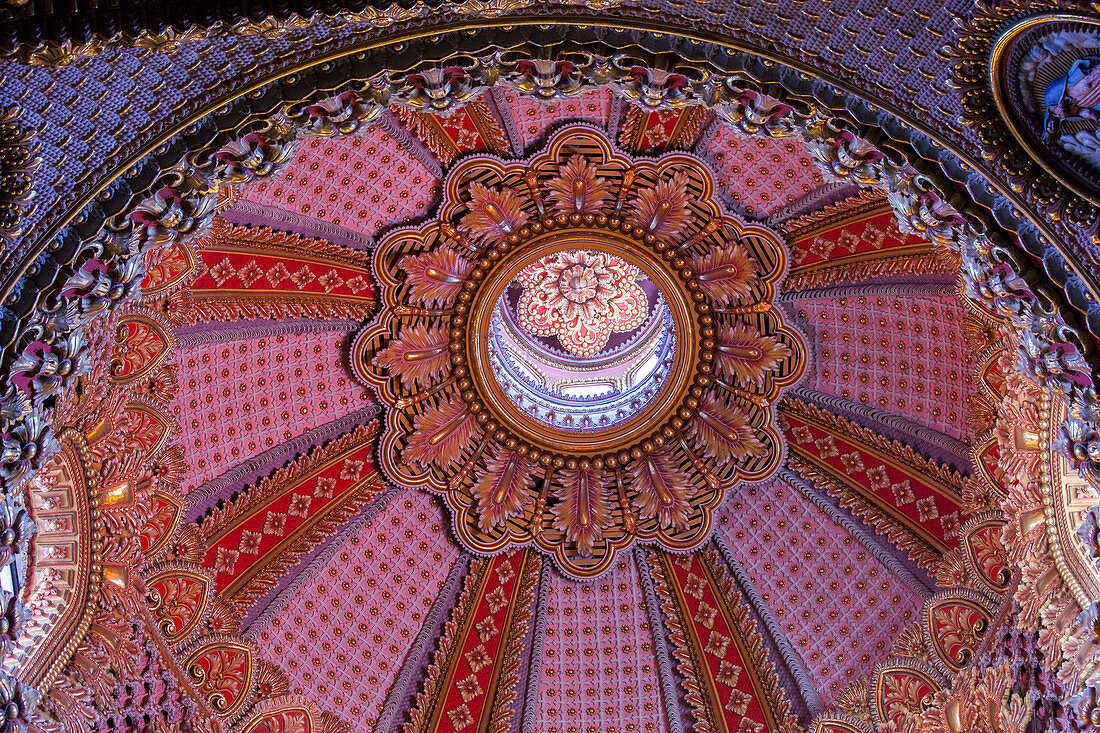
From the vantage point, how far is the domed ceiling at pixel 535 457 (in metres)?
11.2

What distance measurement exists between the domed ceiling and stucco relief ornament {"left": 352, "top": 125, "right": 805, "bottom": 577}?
4 centimetres

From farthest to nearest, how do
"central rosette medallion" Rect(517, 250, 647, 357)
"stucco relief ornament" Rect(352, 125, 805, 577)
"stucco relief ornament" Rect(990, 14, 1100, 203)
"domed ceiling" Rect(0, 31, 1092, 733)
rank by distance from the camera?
1. "central rosette medallion" Rect(517, 250, 647, 357)
2. "stucco relief ornament" Rect(352, 125, 805, 577)
3. "domed ceiling" Rect(0, 31, 1092, 733)
4. "stucco relief ornament" Rect(990, 14, 1100, 203)

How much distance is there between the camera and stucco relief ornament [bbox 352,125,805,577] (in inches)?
488

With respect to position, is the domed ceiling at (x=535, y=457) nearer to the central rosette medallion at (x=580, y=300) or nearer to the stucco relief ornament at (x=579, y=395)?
the stucco relief ornament at (x=579, y=395)

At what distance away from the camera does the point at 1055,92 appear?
6219 mm

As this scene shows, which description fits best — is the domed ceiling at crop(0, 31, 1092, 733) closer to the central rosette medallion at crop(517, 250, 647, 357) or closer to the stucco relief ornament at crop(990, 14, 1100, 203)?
the central rosette medallion at crop(517, 250, 647, 357)

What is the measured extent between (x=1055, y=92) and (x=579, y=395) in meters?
9.69

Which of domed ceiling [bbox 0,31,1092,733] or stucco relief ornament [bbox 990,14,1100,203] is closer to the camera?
stucco relief ornament [bbox 990,14,1100,203]

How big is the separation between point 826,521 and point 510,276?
5.61 metres

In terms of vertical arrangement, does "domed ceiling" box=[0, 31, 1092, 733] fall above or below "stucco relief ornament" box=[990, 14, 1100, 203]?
below

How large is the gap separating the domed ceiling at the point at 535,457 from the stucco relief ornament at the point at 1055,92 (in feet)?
14.9

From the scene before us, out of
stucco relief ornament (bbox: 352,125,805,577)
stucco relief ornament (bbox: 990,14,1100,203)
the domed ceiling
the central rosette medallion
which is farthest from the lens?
the central rosette medallion

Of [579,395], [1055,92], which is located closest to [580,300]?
[579,395]

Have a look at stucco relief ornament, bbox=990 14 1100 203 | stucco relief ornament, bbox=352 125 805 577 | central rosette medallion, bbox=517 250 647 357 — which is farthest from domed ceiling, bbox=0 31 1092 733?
stucco relief ornament, bbox=990 14 1100 203
